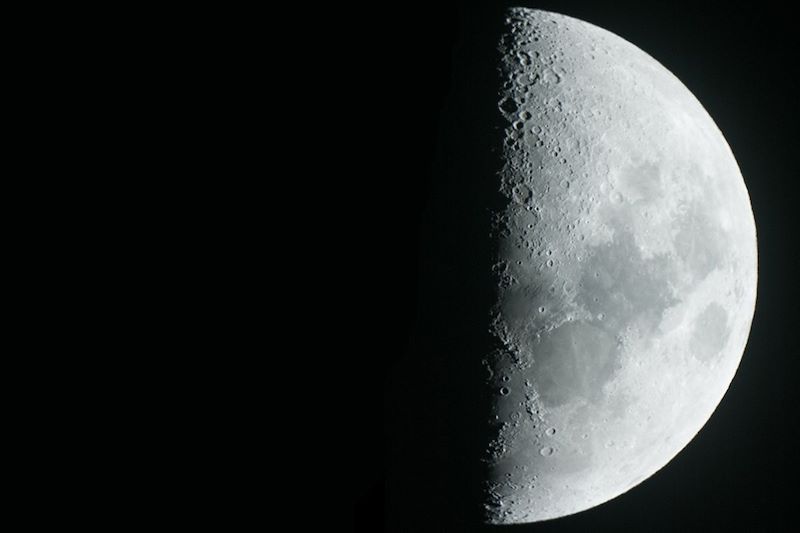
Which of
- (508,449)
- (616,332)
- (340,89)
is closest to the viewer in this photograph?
(616,332)

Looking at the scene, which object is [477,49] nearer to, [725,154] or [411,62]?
[411,62]

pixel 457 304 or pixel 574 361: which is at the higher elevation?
pixel 457 304

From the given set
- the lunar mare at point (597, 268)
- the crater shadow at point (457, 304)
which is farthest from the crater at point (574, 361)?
the crater shadow at point (457, 304)

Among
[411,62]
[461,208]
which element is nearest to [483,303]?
[461,208]

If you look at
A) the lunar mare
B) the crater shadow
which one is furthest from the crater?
the crater shadow

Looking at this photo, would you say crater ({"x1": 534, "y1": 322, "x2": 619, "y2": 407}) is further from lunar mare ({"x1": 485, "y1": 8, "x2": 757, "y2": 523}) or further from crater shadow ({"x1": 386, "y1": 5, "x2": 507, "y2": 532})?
crater shadow ({"x1": 386, "y1": 5, "x2": 507, "y2": 532})

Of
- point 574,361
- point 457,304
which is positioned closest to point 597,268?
point 574,361

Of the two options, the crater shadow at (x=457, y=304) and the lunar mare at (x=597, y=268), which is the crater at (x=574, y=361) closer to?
the lunar mare at (x=597, y=268)

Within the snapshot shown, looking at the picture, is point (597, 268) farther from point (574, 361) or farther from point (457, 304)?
point (457, 304)
